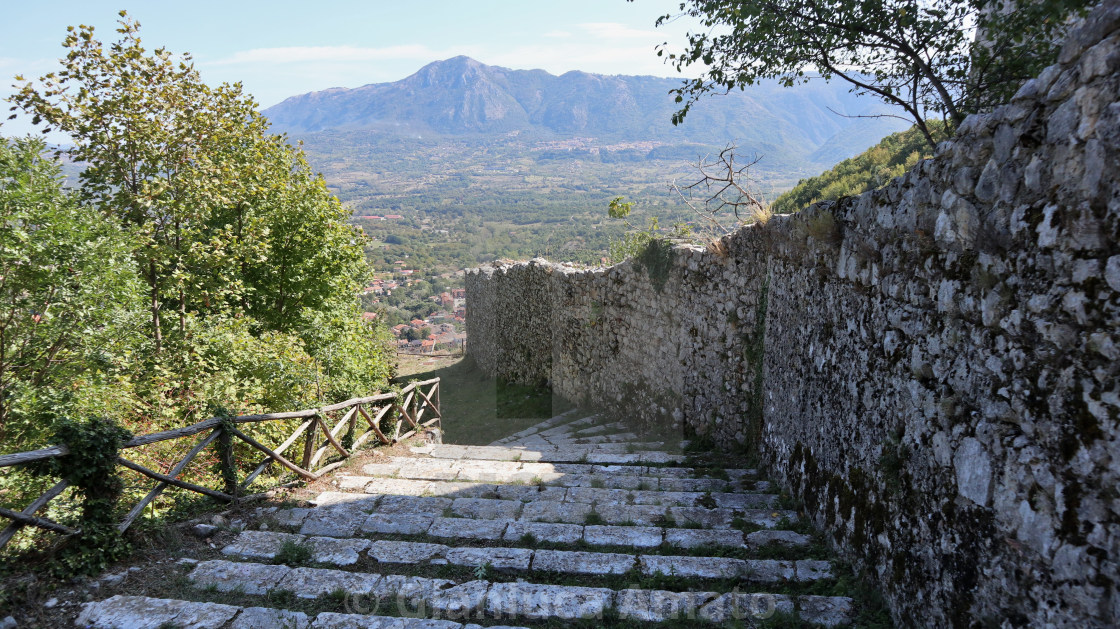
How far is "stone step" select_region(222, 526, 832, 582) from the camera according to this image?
350 cm

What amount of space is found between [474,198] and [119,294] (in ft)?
308

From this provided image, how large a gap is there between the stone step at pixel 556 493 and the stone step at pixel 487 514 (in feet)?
0.69

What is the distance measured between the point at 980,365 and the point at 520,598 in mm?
2317

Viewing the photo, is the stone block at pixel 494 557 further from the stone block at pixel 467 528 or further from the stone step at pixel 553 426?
the stone step at pixel 553 426

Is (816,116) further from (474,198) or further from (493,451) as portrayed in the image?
(493,451)

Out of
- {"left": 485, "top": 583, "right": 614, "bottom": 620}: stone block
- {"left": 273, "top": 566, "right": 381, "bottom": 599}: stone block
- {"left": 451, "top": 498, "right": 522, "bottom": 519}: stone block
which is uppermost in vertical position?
{"left": 485, "top": 583, "right": 614, "bottom": 620}: stone block

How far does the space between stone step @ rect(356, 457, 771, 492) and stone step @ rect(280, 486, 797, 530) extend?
0.85 metres

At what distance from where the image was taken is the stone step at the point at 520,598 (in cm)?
302

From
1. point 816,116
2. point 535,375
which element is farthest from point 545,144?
point 535,375

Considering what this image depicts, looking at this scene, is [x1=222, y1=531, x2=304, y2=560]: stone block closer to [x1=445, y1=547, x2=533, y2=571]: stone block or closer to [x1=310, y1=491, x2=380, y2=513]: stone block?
[x1=310, y1=491, x2=380, y2=513]: stone block

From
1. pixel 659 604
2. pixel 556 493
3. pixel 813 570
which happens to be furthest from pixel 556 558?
pixel 556 493

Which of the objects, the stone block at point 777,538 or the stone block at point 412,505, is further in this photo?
the stone block at point 412,505

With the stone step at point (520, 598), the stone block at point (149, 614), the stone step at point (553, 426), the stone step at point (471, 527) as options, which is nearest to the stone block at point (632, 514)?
the stone step at point (471, 527)

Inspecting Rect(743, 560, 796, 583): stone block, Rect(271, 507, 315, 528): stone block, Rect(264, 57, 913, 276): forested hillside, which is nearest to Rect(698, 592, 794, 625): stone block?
Rect(743, 560, 796, 583): stone block
